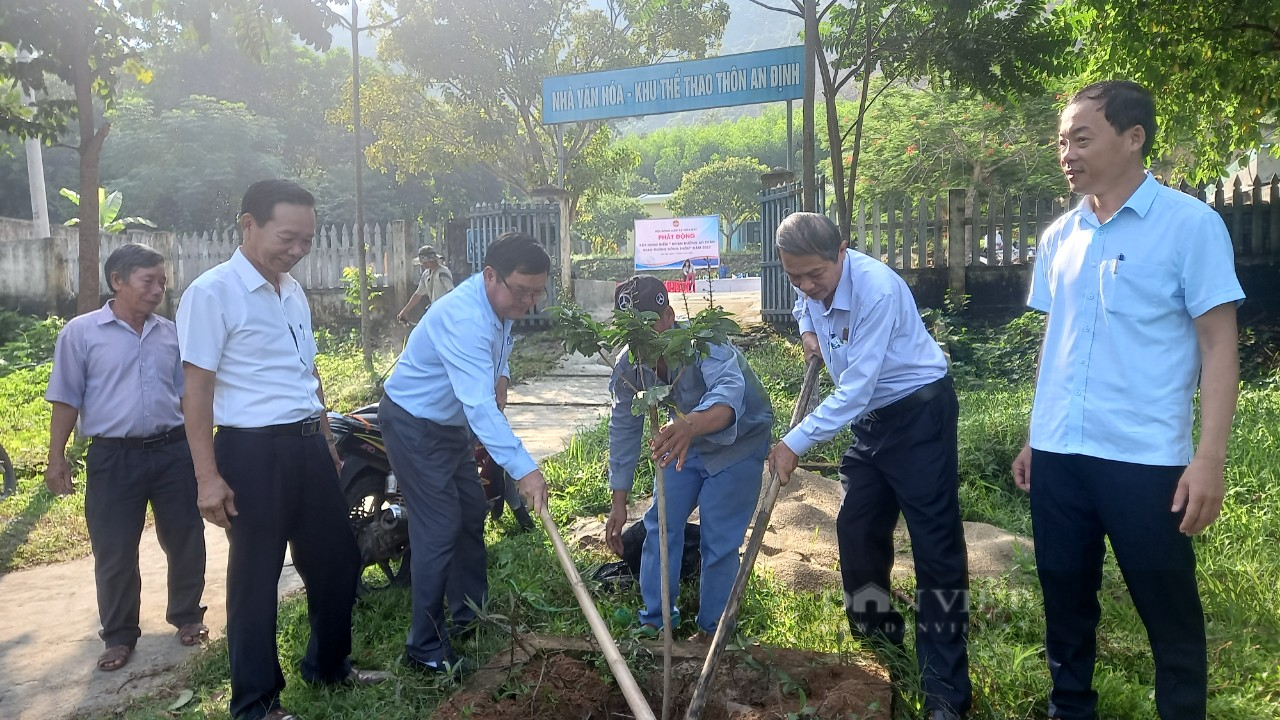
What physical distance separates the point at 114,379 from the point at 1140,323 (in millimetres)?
3901

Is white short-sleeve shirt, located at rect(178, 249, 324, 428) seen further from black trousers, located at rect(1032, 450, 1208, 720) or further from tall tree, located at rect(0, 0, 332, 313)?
tall tree, located at rect(0, 0, 332, 313)

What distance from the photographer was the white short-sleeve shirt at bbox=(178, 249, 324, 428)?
282 cm

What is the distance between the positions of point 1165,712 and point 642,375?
1.77m

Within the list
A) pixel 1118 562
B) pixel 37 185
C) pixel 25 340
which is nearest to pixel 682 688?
pixel 1118 562

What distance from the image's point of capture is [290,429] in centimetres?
299

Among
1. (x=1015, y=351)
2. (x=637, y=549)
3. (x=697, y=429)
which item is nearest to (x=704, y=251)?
(x=1015, y=351)

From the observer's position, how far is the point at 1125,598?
142 inches

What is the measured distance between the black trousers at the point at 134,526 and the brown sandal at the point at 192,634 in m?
0.04

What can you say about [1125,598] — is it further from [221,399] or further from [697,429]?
[221,399]

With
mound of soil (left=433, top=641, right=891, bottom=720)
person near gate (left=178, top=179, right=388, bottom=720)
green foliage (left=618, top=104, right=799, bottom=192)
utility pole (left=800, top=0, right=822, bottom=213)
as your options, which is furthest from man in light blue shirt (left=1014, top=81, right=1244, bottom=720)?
green foliage (left=618, top=104, right=799, bottom=192)

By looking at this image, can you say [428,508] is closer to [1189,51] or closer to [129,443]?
[129,443]

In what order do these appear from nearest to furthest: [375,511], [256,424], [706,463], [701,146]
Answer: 1. [256,424]
2. [706,463]
3. [375,511]
4. [701,146]

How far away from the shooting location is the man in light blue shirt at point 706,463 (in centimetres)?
320

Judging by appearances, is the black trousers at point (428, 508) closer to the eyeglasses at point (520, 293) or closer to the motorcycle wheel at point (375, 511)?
the eyeglasses at point (520, 293)
